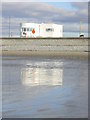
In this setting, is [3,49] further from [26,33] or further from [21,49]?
[26,33]

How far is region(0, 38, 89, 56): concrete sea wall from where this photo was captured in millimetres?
54844

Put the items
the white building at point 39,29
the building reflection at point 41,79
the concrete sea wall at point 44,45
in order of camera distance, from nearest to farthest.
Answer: the building reflection at point 41,79 → the concrete sea wall at point 44,45 → the white building at point 39,29

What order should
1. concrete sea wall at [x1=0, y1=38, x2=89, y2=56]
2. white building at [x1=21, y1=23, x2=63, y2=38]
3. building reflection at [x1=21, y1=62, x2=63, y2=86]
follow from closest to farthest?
1. building reflection at [x1=21, y1=62, x2=63, y2=86]
2. concrete sea wall at [x1=0, y1=38, x2=89, y2=56]
3. white building at [x1=21, y1=23, x2=63, y2=38]

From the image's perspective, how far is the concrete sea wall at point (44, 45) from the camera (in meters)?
54.8

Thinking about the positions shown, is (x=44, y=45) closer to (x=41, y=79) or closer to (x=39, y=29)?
(x=39, y=29)

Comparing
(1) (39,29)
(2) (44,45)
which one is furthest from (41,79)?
(1) (39,29)

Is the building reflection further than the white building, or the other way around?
the white building

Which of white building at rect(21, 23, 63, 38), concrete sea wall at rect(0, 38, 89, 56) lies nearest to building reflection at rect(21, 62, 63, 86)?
concrete sea wall at rect(0, 38, 89, 56)

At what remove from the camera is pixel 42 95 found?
10.8 m

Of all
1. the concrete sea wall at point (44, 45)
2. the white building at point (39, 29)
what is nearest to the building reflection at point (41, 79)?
the concrete sea wall at point (44, 45)

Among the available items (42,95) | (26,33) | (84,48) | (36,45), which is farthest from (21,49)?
(42,95)

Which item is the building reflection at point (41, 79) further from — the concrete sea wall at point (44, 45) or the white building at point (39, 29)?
the white building at point (39, 29)

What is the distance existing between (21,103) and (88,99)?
2143 mm

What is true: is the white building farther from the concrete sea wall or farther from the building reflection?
the building reflection
